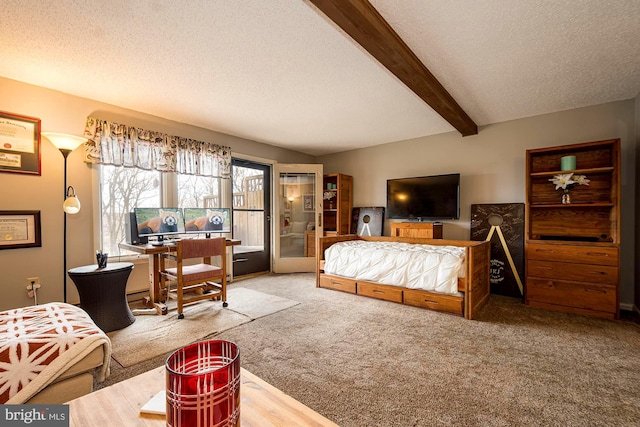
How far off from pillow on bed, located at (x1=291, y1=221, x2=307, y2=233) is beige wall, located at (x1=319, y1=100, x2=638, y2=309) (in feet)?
3.64

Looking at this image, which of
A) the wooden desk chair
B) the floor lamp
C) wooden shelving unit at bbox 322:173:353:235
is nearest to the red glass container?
the wooden desk chair

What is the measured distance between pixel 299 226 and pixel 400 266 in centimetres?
243

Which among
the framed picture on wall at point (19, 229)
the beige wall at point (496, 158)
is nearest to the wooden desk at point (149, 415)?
the framed picture on wall at point (19, 229)

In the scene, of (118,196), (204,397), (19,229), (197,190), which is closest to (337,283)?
(197,190)

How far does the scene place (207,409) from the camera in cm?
60

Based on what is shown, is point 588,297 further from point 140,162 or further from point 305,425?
point 140,162

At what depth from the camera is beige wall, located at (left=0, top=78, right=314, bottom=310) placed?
8.36 feet

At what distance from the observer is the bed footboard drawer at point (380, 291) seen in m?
3.14

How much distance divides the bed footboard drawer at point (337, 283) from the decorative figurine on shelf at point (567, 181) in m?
2.61

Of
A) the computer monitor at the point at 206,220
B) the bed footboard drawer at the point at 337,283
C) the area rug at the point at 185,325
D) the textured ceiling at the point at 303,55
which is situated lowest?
the area rug at the point at 185,325

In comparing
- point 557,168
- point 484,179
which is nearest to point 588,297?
point 557,168

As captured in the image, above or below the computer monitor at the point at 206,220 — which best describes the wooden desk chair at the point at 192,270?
below

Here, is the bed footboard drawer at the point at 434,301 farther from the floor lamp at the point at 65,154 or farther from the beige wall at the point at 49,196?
the beige wall at the point at 49,196

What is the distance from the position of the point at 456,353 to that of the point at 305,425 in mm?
1721
